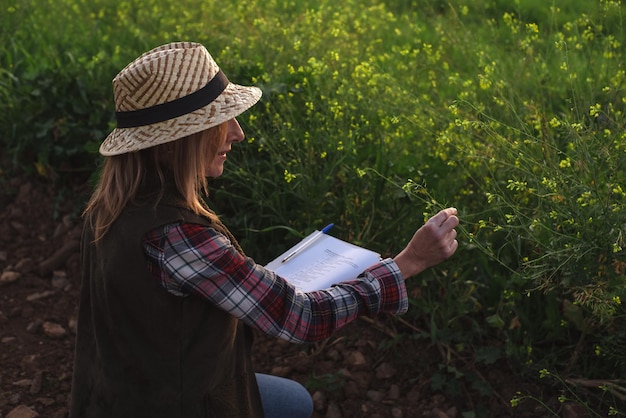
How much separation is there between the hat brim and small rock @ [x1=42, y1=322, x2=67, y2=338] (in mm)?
1831

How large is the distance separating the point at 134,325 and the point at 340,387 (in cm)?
130

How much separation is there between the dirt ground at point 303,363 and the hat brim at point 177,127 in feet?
4.72

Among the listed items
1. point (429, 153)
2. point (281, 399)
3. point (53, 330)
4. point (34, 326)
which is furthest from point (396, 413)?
point (34, 326)

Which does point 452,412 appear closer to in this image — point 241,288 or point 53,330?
point 241,288

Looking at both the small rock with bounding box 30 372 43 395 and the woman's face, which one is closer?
the woman's face

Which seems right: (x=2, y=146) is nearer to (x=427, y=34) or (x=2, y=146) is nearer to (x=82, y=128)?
(x=82, y=128)

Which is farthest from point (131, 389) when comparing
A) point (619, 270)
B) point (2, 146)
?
point (2, 146)

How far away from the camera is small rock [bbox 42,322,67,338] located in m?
3.89

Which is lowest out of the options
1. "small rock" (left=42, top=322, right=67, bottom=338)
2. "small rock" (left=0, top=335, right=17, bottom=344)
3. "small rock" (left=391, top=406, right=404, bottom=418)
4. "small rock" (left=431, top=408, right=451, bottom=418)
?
"small rock" (left=0, top=335, right=17, bottom=344)

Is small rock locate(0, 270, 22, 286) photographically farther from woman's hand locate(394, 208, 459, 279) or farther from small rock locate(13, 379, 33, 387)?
woman's hand locate(394, 208, 459, 279)

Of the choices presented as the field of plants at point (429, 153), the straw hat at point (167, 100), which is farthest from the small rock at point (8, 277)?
the straw hat at point (167, 100)

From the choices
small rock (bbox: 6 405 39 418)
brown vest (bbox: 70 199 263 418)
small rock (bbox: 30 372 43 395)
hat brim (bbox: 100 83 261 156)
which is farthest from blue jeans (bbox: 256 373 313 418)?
small rock (bbox: 30 372 43 395)

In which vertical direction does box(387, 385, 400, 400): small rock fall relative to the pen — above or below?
below

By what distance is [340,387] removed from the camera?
3.37 m
